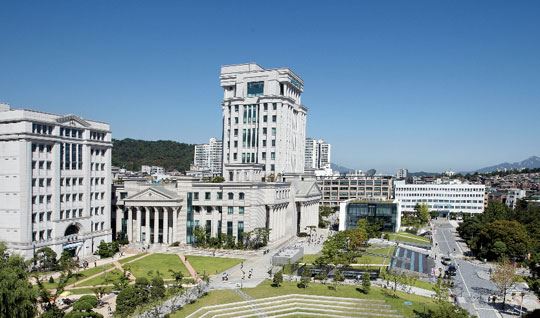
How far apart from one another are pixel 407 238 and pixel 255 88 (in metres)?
58.1

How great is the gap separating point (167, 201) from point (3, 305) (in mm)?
52347

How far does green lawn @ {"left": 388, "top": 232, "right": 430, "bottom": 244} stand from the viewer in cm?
11012

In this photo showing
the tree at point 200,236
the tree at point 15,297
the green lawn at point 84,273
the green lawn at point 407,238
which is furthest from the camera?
the green lawn at point 407,238

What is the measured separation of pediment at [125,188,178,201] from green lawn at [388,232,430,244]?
58150 millimetres

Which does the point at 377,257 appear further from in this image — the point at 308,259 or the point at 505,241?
the point at 505,241

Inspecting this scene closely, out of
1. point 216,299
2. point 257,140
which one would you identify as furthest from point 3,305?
point 257,140

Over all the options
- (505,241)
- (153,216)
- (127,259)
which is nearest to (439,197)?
(505,241)

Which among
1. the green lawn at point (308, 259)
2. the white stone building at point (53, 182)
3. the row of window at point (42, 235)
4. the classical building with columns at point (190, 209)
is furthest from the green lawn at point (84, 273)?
the green lawn at point (308, 259)

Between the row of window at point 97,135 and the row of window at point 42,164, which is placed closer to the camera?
the row of window at point 42,164

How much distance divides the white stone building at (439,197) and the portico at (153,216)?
111780mm

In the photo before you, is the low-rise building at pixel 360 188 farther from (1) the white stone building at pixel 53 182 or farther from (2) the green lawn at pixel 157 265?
(1) the white stone building at pixel 53 182

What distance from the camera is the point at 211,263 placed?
78.2 meters

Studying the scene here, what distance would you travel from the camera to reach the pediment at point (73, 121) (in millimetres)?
77600

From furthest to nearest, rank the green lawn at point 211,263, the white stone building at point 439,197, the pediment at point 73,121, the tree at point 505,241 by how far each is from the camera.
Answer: the white stone building at point 439,197
the tree at point 505,241
the pediment at point 73,121
the green lawn at point 211,263
